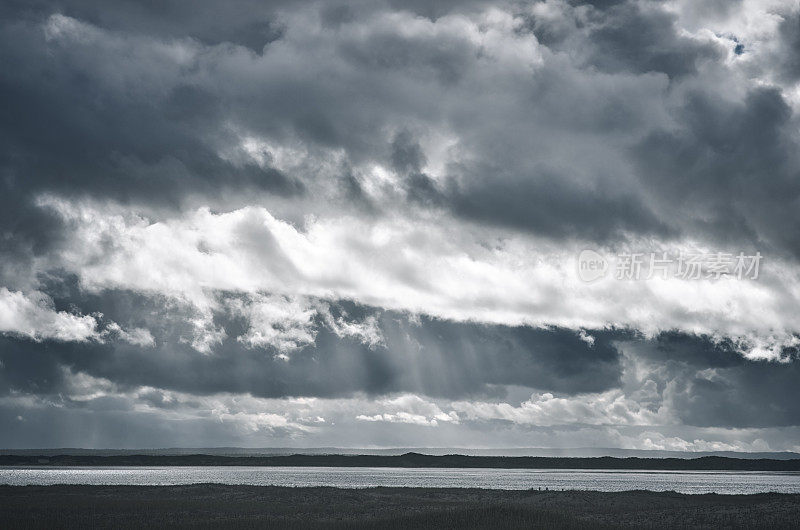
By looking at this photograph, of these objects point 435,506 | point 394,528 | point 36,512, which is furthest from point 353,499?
point 36,512

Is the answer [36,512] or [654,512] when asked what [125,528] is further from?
[654,512]

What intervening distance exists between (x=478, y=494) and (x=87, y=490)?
165 ft

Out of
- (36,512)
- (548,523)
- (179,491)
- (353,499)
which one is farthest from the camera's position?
(179,491)

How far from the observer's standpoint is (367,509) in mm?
73062

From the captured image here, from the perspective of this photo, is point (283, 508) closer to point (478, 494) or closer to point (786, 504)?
point (478, 494)

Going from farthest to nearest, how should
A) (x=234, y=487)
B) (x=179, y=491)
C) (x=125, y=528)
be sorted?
(x=234, y=487), (x=179, y=491), (x=125, y=528)

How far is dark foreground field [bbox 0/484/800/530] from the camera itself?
59.4 m

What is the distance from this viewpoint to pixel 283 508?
72.9 meters

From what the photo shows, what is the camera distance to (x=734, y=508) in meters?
74.0

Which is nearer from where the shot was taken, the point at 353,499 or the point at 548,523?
the point at 548,523

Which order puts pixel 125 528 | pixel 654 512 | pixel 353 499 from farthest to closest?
pixel 353 499
pixel 654 512
pixel 125 528

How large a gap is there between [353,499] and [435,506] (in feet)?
36.9

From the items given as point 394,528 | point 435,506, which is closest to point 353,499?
point 435,506

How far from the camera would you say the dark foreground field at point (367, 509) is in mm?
59416
